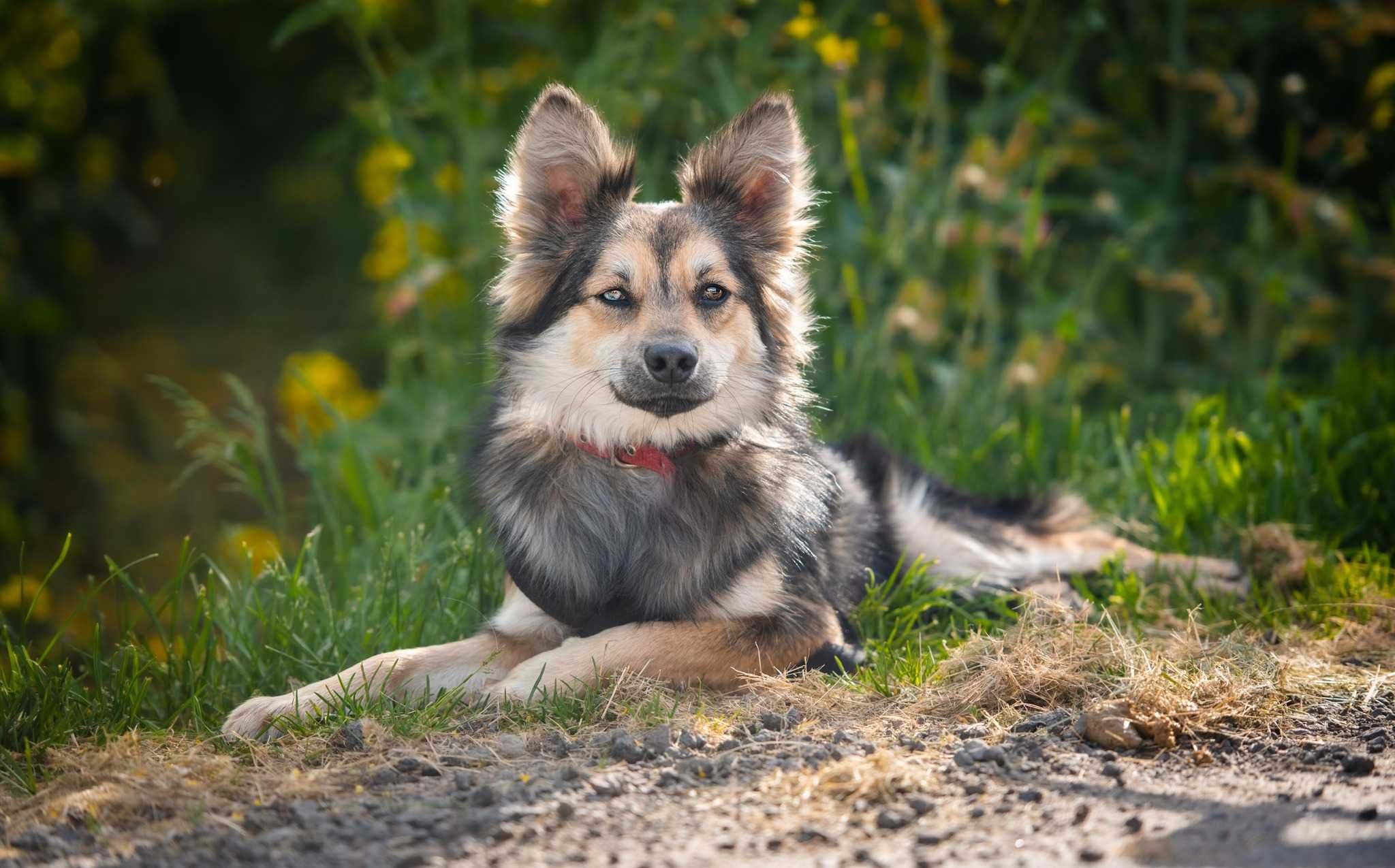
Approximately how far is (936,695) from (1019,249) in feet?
11.2

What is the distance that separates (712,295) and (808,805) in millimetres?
1699

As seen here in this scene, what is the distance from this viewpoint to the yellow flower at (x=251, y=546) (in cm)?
413

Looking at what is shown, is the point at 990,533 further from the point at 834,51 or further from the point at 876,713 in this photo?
the point at 834,51

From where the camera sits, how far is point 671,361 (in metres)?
3.44

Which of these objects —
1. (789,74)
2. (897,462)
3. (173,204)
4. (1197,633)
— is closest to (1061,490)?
(897,462)

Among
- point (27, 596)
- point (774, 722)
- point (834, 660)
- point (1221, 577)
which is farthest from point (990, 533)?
point (27, 596)

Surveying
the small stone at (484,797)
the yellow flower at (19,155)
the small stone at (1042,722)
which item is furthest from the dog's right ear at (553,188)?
the yellow flower at (19,155)

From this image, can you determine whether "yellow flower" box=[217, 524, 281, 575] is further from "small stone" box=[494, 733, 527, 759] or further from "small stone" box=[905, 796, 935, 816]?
"small stone" box=[905, 796, 935, 816]

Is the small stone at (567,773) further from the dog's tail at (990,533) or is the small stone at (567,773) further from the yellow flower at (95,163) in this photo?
the yellow flower at (95,163)

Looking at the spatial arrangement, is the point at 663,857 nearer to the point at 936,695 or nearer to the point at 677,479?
the point at 936,695

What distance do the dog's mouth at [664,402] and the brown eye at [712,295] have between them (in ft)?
1.11

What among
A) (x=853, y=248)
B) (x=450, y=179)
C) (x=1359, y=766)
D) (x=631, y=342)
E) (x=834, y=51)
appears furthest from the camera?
(x=450, y=179)

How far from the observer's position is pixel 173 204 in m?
8.44

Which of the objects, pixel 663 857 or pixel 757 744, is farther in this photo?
pixel 757 744
